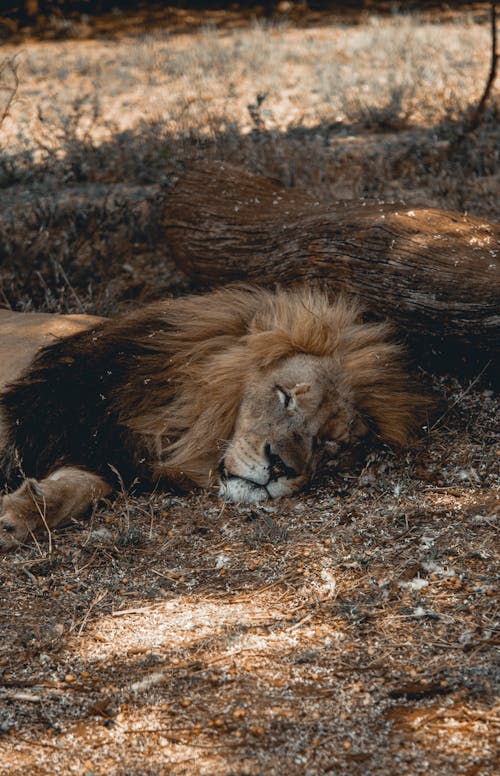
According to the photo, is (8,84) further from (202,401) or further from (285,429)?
(285,429)

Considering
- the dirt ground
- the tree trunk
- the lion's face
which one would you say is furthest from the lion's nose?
the tree trunk

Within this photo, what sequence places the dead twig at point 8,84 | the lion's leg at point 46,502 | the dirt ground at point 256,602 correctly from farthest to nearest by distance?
the dead twig at point 8,84
the lion's leg at point 46,502
the dirt ground at point 256,602

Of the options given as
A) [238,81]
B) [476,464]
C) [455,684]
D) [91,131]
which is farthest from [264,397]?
[238,81]

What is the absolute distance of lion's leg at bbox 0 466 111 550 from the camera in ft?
10.6

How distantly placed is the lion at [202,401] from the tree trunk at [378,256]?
0.26 metres

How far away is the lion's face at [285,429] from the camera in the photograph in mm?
3324

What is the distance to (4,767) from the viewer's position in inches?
84.4

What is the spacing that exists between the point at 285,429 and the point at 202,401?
41cm

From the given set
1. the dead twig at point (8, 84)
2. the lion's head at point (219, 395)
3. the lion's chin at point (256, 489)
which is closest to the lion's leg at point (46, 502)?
the lion's head at point (219, 395)

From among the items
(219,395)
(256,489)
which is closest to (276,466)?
(256,489)

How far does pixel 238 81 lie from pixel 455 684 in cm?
800

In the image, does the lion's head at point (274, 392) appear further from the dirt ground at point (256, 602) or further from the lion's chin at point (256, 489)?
the dirt ground at point (256, 602)

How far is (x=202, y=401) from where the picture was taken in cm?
356

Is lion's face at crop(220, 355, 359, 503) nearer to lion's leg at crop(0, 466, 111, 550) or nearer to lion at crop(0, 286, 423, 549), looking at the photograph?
lion at crop(0, 286, 423, 549)
